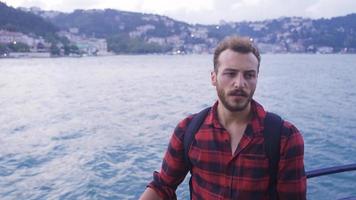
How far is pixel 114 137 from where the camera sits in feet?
64.7

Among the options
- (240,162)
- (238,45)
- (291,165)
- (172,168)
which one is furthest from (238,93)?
(172,168)

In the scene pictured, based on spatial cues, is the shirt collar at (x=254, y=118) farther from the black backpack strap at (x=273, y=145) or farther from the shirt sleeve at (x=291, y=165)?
Answer: the shirt sleeve at (x=291, y=165)

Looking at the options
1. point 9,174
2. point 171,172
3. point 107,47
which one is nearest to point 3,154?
point 9,174

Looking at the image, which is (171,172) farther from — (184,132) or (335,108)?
(335,108)

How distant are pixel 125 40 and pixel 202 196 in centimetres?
18544

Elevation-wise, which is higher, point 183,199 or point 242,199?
point 242,199

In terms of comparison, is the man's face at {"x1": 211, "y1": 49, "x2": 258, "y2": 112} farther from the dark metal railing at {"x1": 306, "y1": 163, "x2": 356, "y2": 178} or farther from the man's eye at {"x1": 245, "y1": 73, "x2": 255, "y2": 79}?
the dark metal railing at {"x1": 306, "y1": 163, "x2": 356, "y2": 178}

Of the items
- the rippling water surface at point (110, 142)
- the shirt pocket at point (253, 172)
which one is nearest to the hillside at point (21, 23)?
the rippling water surface at point (110, 142)

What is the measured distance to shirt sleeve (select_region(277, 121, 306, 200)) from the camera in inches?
90.7

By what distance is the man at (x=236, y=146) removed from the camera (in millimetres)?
2352

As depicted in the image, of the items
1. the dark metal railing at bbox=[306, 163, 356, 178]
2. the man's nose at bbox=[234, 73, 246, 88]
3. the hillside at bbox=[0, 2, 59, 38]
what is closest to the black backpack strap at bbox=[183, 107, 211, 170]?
the man's nose at bbox=[234, 73, 246, 88]

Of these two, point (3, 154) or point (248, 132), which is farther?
point (3, 154)

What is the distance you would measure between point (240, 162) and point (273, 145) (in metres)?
0.21

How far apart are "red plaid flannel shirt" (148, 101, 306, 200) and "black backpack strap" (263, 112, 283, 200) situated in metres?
0.02
